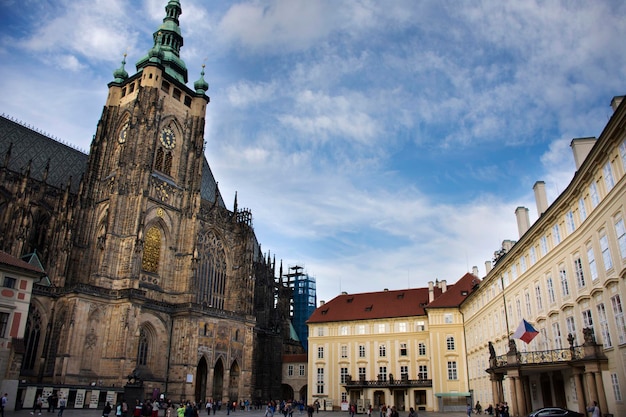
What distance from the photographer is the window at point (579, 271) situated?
22219mm

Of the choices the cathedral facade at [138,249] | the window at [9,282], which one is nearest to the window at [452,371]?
the cathedral facade at [138,249]

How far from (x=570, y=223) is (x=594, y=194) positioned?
9.57ft

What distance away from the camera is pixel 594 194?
20.8 meters

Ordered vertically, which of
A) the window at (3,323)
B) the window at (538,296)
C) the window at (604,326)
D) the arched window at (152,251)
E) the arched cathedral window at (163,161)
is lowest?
the window at (604,326)

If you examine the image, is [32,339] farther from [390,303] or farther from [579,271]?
[579,271]

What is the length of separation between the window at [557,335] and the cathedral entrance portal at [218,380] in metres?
36.9

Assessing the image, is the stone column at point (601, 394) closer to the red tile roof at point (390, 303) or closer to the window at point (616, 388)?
the window at point (616, 388)

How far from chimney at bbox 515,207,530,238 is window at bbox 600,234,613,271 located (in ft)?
40.8

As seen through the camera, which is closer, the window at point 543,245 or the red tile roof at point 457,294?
the window at point 543,245

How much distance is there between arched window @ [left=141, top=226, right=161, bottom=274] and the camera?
169ft

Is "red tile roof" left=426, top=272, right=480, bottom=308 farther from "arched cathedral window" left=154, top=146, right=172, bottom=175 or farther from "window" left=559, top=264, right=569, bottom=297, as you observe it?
"arched cathedral window" left=154, top=146, right=172, bottom=175

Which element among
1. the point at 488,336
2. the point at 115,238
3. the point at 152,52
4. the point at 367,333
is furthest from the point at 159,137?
the point at 488,336

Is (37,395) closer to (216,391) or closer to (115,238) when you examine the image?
(115,238)

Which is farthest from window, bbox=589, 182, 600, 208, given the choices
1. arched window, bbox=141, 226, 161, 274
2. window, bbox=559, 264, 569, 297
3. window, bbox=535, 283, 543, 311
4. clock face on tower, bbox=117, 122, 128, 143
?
clock face on tower, bbox=117, 122, 128, 143
